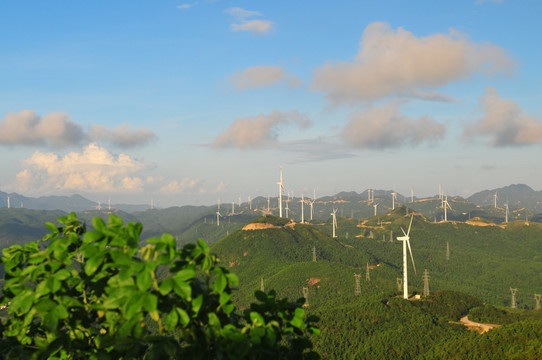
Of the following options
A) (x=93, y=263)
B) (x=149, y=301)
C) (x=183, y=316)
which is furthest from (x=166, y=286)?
(x=93, y=263)

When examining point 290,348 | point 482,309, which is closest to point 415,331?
point 482,309

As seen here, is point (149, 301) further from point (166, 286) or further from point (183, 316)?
point (183, 316)

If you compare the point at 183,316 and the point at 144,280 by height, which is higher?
the point at 144,280

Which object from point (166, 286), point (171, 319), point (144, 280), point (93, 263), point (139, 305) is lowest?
point (171, 319)

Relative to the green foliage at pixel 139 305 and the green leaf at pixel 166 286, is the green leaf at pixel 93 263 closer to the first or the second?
the green foliage at pixel 139 305

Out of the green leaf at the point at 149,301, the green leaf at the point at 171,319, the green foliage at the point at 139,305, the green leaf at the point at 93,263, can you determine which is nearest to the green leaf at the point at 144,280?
the green foliage at the point at 139,305

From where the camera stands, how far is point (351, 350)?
121 meters

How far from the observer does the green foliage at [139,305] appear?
25.0ft

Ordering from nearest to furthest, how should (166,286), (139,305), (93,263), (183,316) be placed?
(139,305) → (166,286) → (183,316) → (93,263)

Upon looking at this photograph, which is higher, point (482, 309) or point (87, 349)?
point (87, 349)

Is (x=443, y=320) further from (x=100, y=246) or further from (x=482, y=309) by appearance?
(x=100, y=246)

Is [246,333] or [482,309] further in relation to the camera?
[482,309]

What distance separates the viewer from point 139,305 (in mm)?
→ 7348

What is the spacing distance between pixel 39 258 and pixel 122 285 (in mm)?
2433
